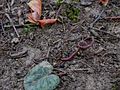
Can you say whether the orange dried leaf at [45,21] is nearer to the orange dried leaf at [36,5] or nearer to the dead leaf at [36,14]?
the dead leaf at [36,14]

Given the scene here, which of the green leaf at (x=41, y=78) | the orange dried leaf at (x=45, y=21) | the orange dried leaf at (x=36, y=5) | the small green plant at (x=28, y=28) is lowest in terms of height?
the green leaf at (x=41, y=78)

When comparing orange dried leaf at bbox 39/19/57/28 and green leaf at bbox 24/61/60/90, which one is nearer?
green leaf at bbox 24/61/60/90

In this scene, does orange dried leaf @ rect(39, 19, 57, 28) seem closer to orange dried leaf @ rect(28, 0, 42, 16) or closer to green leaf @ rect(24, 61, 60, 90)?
orange dried leaf @ rect(28, 0, 42, 16)

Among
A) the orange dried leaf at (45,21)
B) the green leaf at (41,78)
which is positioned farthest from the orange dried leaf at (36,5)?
the green leaf at (41,78)

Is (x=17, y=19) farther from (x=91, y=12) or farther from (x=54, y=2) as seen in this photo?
(x=91, y=12)

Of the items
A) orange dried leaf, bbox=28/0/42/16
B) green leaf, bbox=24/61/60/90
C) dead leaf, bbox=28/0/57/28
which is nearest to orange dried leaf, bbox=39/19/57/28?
dead leaf, bbox=28/0/57/28

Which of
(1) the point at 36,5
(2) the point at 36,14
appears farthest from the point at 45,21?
(1) the point at 36,5

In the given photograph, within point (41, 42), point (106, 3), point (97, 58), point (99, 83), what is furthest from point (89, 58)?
point (106, 3)
